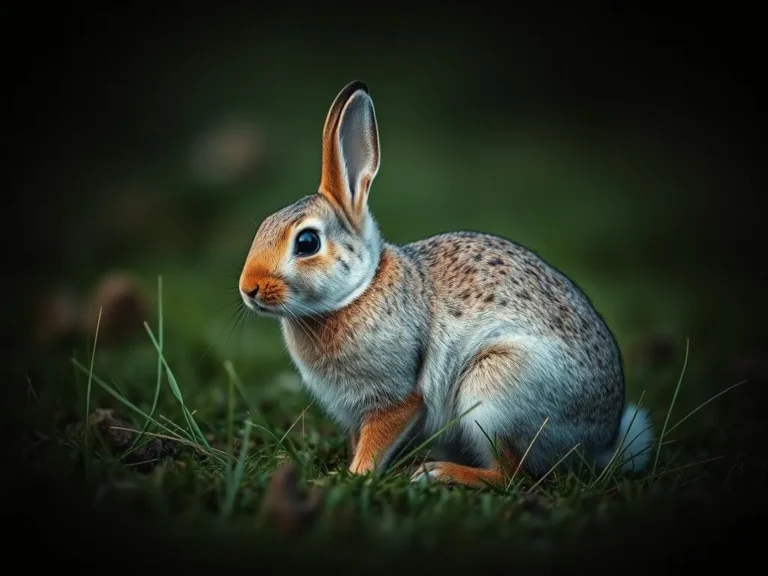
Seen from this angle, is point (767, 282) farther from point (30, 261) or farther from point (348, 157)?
point (30, 261)

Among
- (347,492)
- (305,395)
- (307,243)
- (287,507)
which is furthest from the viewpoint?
(305,395)

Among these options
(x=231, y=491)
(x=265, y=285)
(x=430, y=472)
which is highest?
(x=265, y=285)

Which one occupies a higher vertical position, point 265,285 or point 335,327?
point 265,285

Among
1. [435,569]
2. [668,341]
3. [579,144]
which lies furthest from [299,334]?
[579,144]

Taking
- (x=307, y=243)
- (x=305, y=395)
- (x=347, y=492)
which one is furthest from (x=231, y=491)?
(x=305, y=395)

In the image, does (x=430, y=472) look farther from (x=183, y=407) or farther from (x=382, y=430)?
(x=183, y=407)

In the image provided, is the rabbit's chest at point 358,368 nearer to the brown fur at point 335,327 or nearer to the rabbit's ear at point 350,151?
the brown fur at point 335,327

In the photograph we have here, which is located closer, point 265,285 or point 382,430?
point 265,285

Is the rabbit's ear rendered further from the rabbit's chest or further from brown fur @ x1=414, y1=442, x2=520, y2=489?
brown fur @ x1=414, y1=442, x2=520, y2=489
